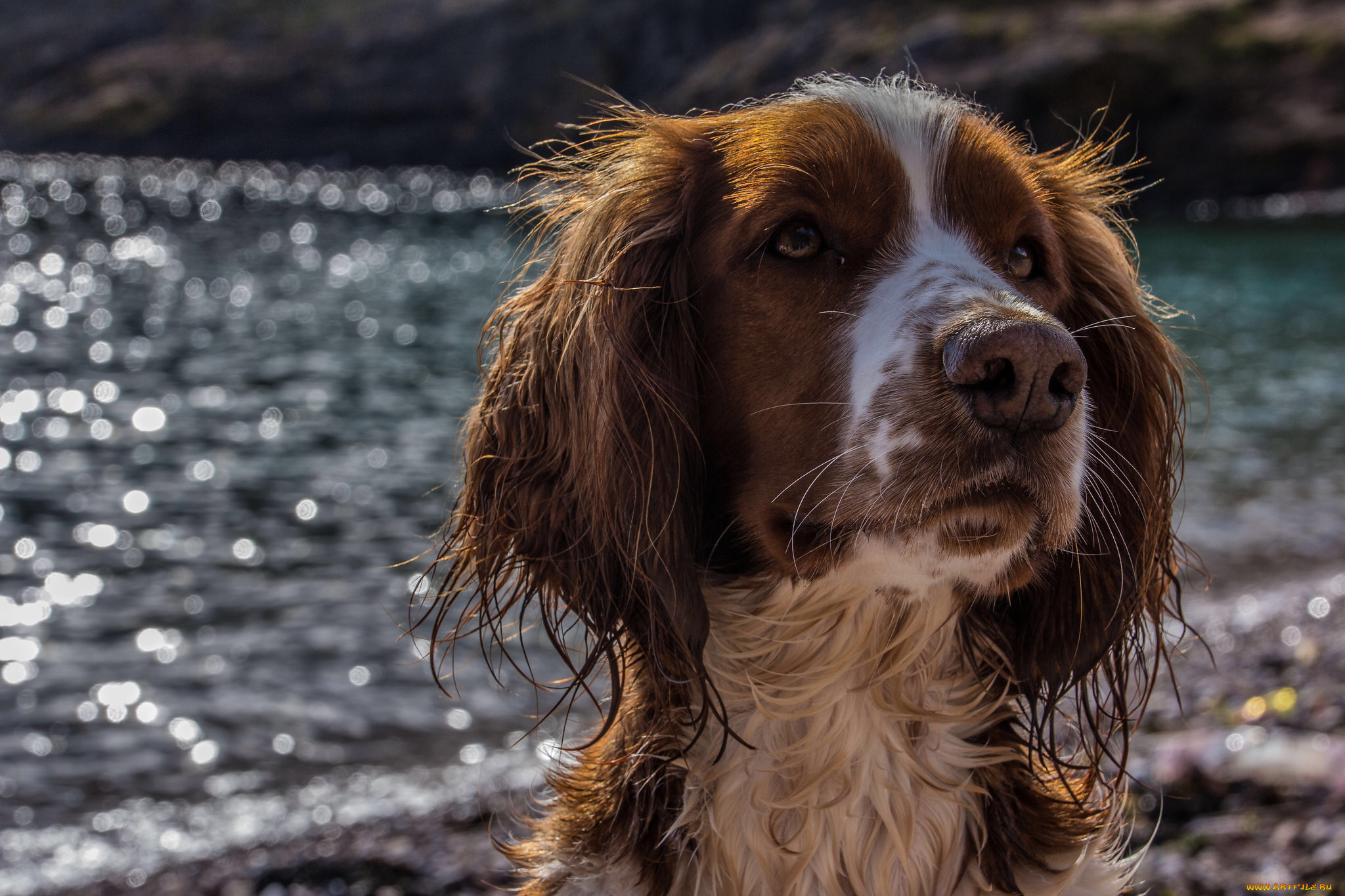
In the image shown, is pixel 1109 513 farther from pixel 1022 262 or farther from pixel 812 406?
pixel 812 406

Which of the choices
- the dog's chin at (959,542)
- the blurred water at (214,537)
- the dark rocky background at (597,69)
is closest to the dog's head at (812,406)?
the dog's chin at (959,542)

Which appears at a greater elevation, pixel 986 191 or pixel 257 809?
pixel 986 191

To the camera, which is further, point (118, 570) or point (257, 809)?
point (118, 570)

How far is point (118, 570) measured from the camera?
9.80 metres

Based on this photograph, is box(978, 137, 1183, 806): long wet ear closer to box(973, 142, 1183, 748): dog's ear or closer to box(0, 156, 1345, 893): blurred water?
box(973, 142, 1183, 748): dog's ear

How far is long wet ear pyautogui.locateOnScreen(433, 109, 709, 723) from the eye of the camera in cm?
256

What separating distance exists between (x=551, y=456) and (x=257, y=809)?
470 centimetres

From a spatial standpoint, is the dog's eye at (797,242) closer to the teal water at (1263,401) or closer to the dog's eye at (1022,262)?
the dog's eye at (1022,262)

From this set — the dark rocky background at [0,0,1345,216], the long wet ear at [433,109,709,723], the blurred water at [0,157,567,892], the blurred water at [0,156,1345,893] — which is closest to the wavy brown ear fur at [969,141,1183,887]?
the blurred water at [0,156,1345,893]

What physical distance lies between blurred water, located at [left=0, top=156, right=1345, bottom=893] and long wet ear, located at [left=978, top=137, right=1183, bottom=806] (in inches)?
8.9

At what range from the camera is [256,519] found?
11.2m

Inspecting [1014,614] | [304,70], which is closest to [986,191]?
[1014,614]

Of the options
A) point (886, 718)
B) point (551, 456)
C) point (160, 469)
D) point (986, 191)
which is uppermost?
point (986, 191)

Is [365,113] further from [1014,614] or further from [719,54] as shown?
[1014,614]
